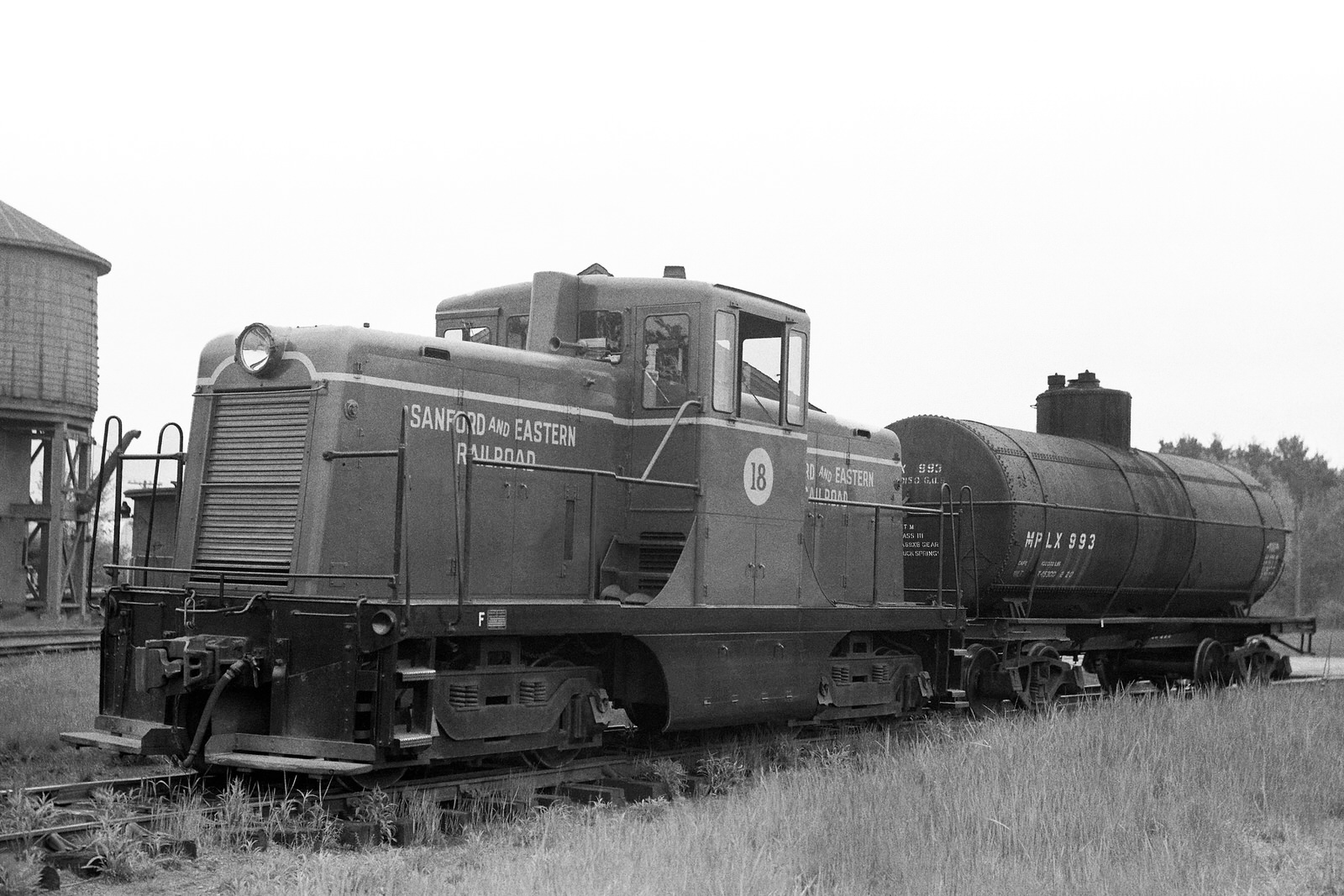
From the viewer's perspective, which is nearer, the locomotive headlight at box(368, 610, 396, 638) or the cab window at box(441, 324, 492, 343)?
the locomotive headlight at box(368, 610, 396, 638)

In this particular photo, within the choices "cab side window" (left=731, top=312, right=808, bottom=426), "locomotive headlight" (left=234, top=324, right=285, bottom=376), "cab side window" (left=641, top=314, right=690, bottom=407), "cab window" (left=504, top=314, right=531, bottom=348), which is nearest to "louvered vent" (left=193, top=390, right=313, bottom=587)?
"locomotive headlight" (left=234, top=324, right=285, bottom=376)

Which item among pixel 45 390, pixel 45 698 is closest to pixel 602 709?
pixel 45 698

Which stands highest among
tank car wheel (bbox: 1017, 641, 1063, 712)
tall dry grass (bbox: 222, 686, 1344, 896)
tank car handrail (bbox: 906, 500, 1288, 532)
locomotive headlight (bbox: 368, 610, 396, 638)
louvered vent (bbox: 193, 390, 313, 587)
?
tank car handrail (bbox: 906, 500, 1288, 532)

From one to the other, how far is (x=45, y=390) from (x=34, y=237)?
127 inches

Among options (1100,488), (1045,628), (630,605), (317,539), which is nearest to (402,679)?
(317,539)

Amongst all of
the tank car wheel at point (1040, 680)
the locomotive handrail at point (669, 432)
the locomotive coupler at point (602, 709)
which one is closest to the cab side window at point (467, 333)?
the locomotive handrail at point (669, 432)

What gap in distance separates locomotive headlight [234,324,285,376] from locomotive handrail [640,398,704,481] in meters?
2.69

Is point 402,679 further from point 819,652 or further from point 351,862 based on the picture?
point 819,652

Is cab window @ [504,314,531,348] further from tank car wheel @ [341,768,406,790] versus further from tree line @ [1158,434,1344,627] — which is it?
tree line @ [1158,434,1344,627]

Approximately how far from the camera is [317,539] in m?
8.70

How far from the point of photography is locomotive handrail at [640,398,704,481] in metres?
9.95

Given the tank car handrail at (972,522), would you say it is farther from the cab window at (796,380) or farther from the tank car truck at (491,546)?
the cab window at (796,380)

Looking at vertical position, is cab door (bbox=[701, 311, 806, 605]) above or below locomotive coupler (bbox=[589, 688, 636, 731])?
above

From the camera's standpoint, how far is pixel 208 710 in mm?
8109
